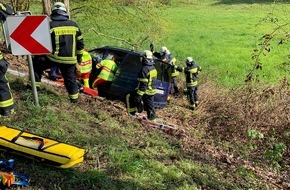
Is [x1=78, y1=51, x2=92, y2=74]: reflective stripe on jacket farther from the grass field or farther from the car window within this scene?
the grass field

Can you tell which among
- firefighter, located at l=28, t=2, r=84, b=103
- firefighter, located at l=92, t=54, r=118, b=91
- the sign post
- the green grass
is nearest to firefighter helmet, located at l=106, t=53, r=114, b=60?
firefighter, located at l=92, t=54, r=118, b=91

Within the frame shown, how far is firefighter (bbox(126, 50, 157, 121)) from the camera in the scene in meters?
8.86

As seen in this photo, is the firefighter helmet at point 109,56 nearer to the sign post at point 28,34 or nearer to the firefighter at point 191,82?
the firefighter at point 191,82

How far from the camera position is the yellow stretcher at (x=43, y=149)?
419 cm

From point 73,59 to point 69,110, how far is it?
1.04 metres

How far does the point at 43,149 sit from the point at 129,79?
18.3ft

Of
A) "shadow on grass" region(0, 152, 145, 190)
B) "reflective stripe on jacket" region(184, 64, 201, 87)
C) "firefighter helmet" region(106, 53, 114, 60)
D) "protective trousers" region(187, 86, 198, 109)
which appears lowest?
"protective trousers" region(187, 86, 198, 109)

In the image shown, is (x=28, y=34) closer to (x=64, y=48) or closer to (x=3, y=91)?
(x=3, y=91)

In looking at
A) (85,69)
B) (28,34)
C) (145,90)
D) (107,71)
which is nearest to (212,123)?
(145,90)

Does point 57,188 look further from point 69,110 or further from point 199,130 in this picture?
point 199,130

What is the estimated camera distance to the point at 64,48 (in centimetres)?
695

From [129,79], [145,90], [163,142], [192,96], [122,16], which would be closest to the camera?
[163,142]

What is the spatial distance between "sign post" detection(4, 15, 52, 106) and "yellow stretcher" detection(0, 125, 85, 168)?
149 centimetres

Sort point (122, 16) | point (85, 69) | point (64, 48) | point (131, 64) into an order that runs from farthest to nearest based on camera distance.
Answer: point (122, 16), point (131, 64), point (85, 69), point (64, 48)
